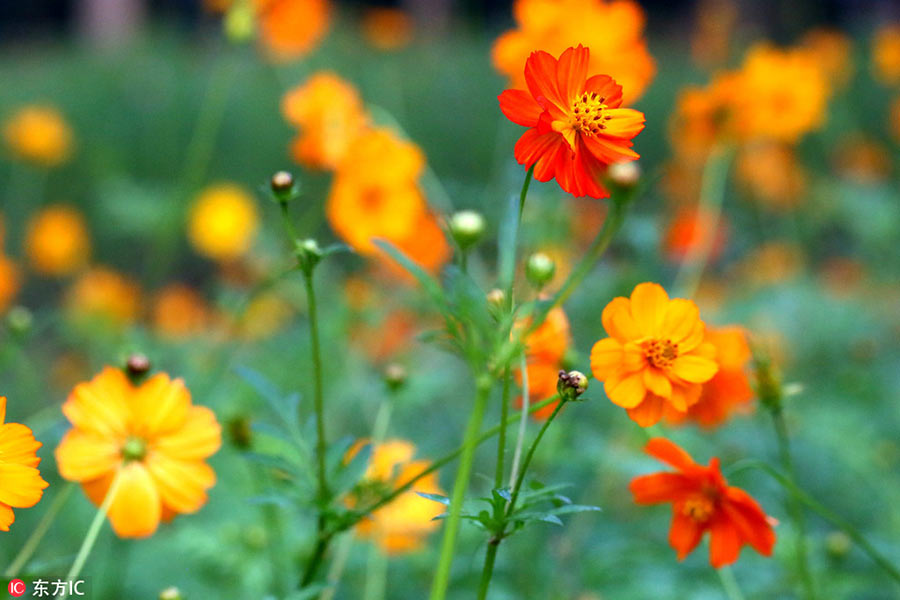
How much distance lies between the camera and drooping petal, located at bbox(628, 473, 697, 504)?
54 cm

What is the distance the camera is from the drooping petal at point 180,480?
0.52m

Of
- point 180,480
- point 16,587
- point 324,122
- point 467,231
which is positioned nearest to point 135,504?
point 180,480

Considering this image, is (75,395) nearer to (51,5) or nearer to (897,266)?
(897,266)

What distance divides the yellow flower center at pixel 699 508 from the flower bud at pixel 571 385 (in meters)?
0.14

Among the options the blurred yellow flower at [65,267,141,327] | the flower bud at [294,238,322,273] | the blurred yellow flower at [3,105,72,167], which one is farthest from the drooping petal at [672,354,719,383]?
the blurred yellow flower at [3,105,72,167]

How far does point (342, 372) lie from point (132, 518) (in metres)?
1.03

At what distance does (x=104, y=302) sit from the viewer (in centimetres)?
202

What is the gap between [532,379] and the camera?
65 centimetres

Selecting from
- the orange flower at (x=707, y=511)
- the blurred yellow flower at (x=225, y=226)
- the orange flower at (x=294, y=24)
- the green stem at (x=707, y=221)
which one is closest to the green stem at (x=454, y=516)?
the orange flower at (x=707, y=511)

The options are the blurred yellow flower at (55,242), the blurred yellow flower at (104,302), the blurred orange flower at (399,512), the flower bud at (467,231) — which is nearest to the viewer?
the flower bud at (467,231)

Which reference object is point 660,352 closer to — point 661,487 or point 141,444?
point 661,487

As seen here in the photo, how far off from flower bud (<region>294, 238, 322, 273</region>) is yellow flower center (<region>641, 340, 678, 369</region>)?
0.19 m

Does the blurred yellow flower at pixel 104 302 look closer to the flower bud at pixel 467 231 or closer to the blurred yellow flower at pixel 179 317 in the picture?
the blurred yellow flower at pixel 179 317

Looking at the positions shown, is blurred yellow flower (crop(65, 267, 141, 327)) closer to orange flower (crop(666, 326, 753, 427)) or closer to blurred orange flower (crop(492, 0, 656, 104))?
blurred orange flower (crop(492, 0, 656, 104))
